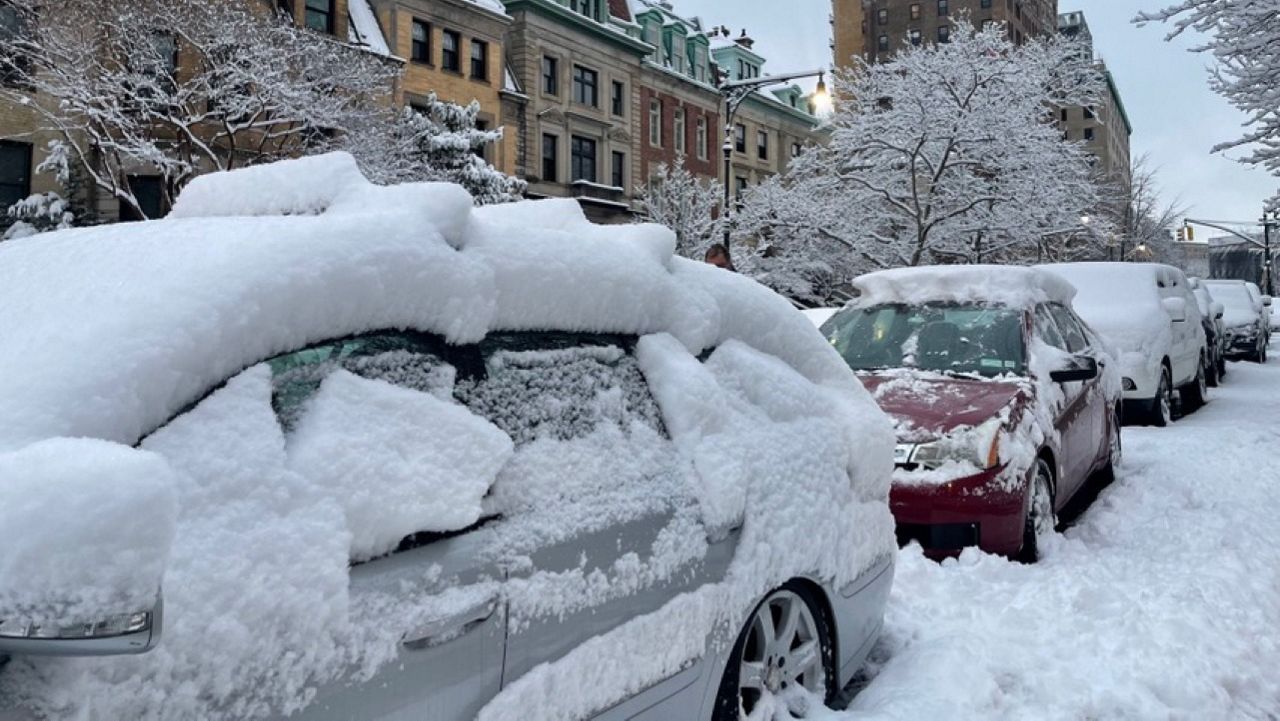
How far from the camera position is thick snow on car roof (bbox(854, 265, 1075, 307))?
6977 millimetres

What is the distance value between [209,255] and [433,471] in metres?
0.63

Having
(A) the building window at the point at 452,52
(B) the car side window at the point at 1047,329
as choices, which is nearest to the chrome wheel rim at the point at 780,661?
(B) the car side window at the point at 1047,329

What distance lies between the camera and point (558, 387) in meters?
2.57

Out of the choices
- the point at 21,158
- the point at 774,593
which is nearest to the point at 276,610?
the point at 774,593

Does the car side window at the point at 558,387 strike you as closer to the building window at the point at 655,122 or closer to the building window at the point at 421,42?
the building window at the point at 421,42

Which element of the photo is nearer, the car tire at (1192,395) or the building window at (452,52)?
the car tire at (1192,395)

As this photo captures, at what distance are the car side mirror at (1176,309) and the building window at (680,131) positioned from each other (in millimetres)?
32769

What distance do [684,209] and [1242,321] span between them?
18539 mm

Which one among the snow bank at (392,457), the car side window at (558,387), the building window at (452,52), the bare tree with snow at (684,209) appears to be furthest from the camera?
the bare tree with snow at (684,209)

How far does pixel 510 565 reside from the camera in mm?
2195

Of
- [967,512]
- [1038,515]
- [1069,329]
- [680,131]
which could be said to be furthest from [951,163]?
[680,131]

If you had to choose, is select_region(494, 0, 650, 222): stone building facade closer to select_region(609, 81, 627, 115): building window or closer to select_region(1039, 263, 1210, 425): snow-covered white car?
select_region(609, 81, 627, 115): building window

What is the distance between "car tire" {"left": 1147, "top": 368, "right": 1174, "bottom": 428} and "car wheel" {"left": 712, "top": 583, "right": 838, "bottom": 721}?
886cm

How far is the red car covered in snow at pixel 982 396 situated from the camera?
5258 mm
